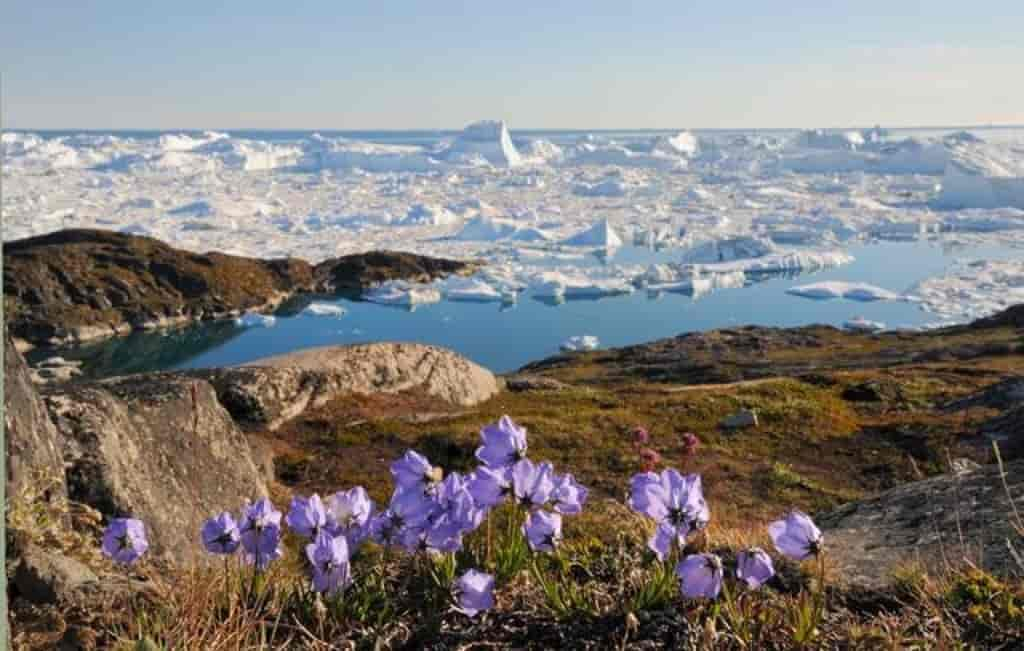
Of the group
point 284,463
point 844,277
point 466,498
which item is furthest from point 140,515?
point 844,277

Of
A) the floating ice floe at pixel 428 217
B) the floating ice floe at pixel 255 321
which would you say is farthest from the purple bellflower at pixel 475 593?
the floating ice floe at pixel 428 217

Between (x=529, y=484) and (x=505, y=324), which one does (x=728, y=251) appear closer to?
(x=505, y=324)

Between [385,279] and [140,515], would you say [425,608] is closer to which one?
[140,515]

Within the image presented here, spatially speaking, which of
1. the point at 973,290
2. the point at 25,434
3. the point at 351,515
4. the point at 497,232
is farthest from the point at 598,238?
the point at 351,515

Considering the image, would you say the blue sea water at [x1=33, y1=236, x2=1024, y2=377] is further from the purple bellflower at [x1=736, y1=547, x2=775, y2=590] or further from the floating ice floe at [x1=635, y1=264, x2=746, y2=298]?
the purple bellflower at [x1=736, y1=547, x2=775, y2=590]

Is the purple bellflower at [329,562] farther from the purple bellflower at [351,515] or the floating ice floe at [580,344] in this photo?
the floating ice floe at [580,344]
